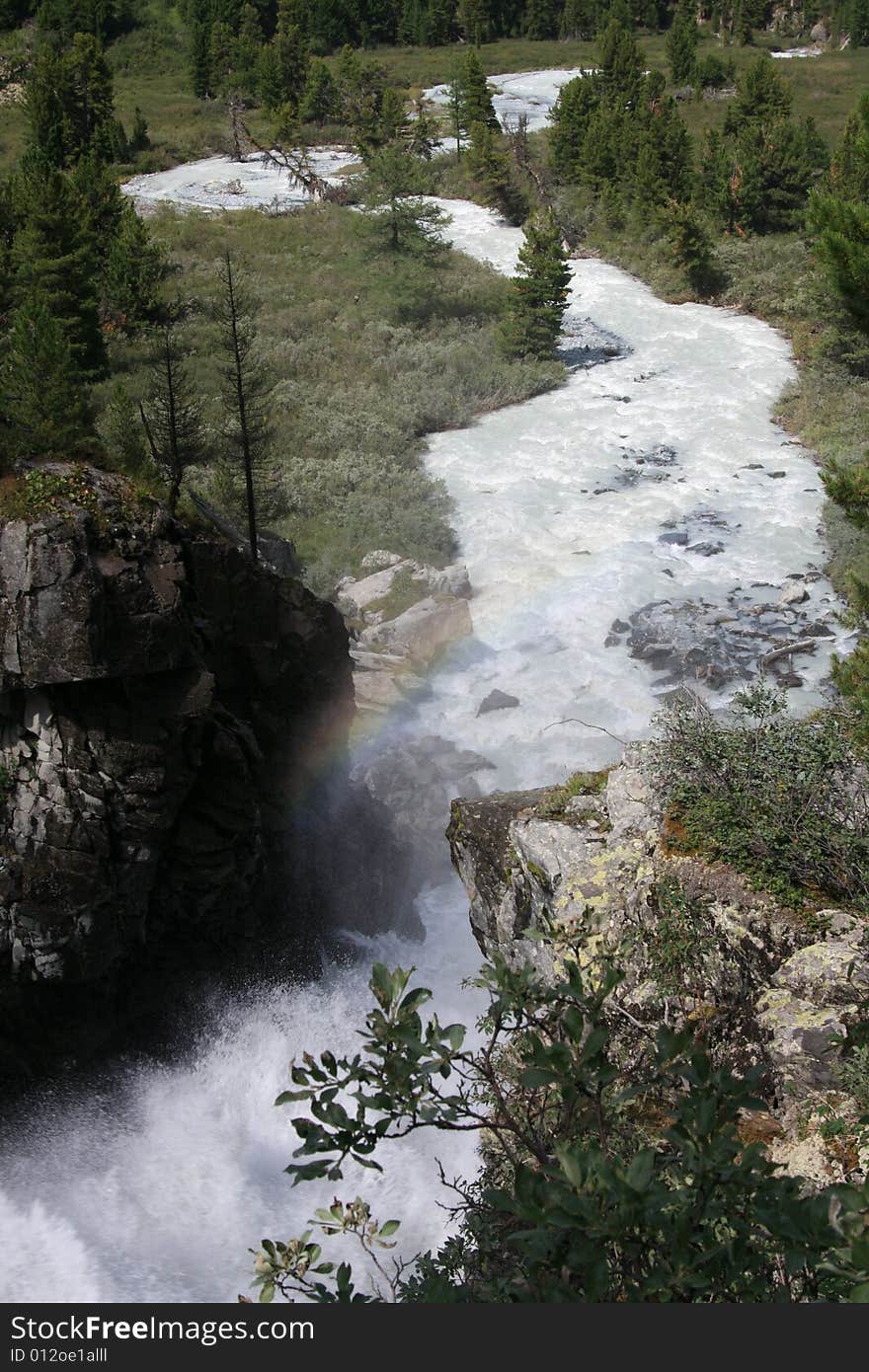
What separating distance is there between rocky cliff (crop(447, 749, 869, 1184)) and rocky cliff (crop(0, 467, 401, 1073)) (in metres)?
5.78

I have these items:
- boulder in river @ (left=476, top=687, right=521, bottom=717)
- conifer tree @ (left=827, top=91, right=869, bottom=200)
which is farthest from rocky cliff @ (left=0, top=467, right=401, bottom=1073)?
conifer tree @ (left=827, top=91, right=869, bottom=200)

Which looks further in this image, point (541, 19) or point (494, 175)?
point (541, 19)

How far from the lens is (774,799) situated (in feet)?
39.0

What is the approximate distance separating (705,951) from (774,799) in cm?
217

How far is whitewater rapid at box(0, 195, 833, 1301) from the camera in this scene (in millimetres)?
13977

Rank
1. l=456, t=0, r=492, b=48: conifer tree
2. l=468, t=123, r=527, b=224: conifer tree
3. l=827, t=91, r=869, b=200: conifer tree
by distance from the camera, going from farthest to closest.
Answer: l=456, t=0, r=492, b=48: conifer tree < l=468, t=123, r=527, b=224: conifer tree < l=827, t=91, r=869, b=200: conifer tree

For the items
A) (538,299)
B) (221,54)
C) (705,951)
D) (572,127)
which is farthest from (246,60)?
(705,951)

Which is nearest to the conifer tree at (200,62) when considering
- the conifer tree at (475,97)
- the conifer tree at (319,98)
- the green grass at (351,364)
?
the conifer tree at (319,98)

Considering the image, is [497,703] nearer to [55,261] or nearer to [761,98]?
[55,261]

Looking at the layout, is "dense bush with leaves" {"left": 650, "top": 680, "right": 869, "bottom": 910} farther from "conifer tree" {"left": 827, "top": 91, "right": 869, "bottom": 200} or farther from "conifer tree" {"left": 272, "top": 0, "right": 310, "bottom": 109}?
"conifer tree" {"left": 272, "top": 0, "right": 310, "bottom": 109}

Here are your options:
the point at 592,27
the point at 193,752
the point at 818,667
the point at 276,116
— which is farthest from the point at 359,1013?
the point at 592,27

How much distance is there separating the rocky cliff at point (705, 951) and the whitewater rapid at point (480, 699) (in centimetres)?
507

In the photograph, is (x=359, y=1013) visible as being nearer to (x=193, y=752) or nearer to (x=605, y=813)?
(x=193, y=752)

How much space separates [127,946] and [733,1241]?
1440 centimetres
